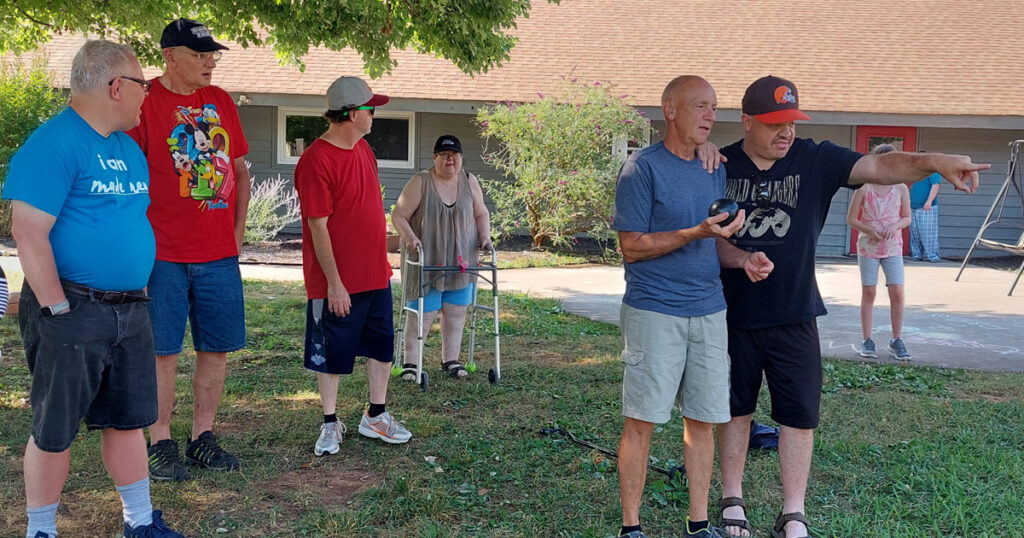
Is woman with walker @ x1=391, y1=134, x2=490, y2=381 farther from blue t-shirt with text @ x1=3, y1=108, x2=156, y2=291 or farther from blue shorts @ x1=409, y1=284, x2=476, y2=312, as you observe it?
blue t-shirt with text @ x1=3, y1=108, x2=156, y2=291

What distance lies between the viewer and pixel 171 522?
147 inches

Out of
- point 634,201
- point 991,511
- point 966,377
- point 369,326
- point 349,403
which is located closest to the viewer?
point 634,201

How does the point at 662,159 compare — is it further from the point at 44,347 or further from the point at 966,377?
the point at 966,377

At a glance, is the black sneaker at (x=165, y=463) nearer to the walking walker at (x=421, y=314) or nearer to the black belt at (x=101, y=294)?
the black belt at (x=101, y=294)

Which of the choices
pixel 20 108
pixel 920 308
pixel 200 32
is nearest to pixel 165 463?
pixel 200 32

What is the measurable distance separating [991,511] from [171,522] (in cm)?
357

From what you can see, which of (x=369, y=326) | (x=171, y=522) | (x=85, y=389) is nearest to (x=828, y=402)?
(x=369, y=326)

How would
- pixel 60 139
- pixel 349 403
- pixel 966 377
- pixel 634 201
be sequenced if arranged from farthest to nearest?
1. pixel 966 377
2. pixel 349 403
3. pixel 634 201
4. pixel 60 139

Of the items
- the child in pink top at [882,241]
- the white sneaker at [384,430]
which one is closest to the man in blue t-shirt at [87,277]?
the white sneaker at [384,430]

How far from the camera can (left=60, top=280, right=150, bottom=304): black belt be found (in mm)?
3156

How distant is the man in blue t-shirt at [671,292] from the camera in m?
3.40

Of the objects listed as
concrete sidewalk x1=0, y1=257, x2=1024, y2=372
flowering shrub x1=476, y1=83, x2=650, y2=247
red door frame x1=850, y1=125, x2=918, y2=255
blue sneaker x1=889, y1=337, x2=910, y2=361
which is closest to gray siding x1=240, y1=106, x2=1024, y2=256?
red door frame x1=850, y1=125, x2=918, y2=255

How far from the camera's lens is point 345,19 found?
682cm

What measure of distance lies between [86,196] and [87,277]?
0.29 m
